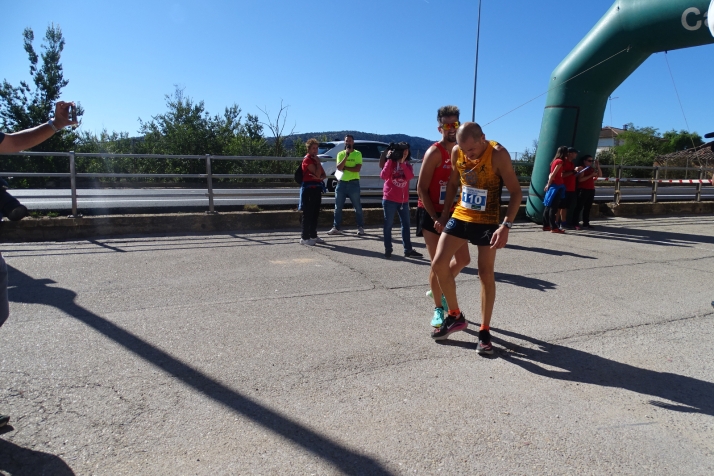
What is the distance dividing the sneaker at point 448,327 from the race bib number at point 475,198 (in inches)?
38.1

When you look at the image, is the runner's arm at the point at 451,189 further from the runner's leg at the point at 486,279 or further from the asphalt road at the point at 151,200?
the asphalt road at the point at 151,200

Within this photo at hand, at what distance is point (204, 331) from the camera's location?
430 cm

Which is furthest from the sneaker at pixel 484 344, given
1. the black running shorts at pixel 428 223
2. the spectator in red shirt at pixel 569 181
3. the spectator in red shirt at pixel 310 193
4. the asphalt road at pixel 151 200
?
the spectator in red shirt at pixel 569 181

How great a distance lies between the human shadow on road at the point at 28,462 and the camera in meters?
2.37

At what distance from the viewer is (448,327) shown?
4.20 metres

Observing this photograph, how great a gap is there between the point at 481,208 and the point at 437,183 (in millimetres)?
785

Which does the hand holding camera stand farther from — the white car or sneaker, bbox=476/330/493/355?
the white car

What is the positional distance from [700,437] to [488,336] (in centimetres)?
147

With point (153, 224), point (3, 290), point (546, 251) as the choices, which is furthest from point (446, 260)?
point (153, 224)

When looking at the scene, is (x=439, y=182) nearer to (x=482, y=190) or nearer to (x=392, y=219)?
(x=482, y=190)

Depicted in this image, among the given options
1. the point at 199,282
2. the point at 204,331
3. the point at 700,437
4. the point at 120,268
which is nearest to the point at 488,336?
the point at 700,437

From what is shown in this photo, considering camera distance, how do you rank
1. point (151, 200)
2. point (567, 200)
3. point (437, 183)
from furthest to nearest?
1. point (151, 200)
2. point (567, 200)
3. point (437, 183)

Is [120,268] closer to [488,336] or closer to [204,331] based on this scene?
[204,331]

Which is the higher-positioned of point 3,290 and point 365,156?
point 365,156
